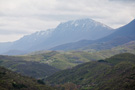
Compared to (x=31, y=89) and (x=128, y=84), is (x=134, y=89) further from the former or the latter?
(x=31, y=89)

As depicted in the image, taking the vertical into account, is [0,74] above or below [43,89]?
above

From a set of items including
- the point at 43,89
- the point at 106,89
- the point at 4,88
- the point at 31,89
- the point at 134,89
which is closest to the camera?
the point at 4,88

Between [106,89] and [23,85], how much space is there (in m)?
69.1

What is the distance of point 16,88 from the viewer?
481 ft

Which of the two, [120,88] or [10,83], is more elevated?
[10,83]

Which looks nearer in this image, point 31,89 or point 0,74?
point 31,89

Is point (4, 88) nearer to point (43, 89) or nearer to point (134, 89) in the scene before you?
point (43, 89)

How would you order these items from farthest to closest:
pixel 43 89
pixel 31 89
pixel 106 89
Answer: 1. pixel 106 89
2. pixel 43 89
3. pixel 31 89

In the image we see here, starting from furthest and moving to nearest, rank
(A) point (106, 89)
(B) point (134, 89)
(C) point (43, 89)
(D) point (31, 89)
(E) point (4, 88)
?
(A) point (106, 89) → (C) point (43, 89) → (D) point (31, 89) → (B) point (134, 89) → (E) point (4, 88)

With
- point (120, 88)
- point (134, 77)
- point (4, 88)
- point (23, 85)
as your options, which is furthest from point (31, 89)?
point (134, 77)

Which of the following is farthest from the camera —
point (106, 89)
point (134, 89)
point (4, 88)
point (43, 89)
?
point (106, 89)

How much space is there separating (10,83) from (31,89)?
15.2 m

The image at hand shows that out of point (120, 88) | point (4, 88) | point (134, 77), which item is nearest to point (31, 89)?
point (4, 88)

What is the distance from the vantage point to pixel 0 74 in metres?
168
